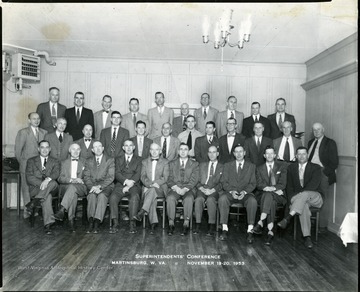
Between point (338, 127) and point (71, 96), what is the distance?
181 inches

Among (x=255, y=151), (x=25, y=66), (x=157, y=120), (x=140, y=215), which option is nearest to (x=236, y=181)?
(x=255, y=151)

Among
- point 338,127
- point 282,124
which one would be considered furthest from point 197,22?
point 338,127

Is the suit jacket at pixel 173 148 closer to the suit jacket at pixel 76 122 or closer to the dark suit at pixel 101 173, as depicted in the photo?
the dark suit at pixel 101 173

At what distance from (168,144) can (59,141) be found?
1605 mm

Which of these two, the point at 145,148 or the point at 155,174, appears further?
the point at 145,148

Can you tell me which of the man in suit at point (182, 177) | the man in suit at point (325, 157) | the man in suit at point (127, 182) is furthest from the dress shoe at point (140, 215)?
the man in suit at point (325, 157)

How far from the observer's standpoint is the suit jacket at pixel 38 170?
539cm

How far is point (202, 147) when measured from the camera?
19.1 feet

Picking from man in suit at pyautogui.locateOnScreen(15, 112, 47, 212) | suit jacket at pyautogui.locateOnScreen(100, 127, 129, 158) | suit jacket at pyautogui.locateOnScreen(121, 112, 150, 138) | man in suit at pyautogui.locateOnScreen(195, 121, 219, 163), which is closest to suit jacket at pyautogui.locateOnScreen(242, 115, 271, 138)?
man in suit at pyautogui.locateOnScreen(195, 121, 219, 163)

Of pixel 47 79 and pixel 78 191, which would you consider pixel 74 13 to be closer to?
pixel 78 191

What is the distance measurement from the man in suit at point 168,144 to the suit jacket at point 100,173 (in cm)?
82

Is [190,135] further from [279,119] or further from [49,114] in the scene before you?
[49,114]

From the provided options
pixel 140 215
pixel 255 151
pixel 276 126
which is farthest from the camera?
pixel 276 126

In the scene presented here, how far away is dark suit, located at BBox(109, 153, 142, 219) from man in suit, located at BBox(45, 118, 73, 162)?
2.75ft
